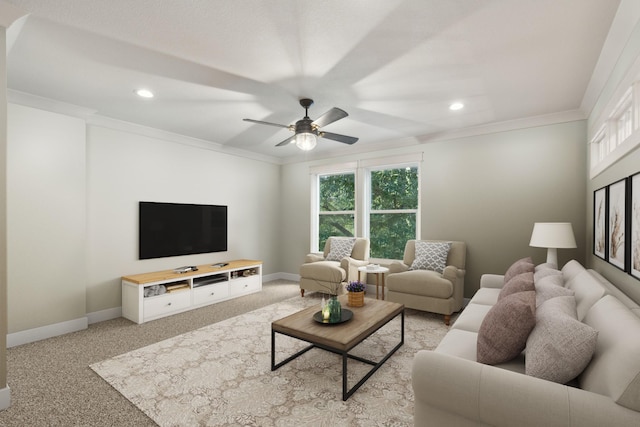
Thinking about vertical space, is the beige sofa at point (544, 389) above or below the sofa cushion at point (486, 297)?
above

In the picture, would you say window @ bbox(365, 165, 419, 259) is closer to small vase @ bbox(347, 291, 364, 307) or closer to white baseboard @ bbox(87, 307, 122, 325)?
small vase @ bbox(347, 291, 364, 307)

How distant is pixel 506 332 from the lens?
5.16ft

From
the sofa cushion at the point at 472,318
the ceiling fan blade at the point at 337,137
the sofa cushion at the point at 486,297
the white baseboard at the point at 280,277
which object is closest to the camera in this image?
the sofa cushion at the point at 472,318

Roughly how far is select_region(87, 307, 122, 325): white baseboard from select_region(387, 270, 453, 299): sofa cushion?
3.53 m

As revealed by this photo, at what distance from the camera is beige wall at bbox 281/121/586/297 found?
3.68m

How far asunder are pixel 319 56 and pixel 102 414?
A: 2908mm

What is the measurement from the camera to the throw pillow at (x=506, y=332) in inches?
61.3

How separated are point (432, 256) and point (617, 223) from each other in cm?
208

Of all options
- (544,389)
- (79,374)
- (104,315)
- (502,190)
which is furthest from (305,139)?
(104,315)

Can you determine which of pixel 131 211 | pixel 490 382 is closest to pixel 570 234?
pixel 490 382

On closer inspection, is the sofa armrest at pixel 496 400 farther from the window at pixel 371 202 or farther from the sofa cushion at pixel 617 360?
the window at pixel 371 202

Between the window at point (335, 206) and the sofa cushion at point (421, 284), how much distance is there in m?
1.76

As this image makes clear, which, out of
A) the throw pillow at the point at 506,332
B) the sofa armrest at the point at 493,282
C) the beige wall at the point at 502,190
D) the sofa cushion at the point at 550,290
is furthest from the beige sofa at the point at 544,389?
the beige wall at the point at 502,190

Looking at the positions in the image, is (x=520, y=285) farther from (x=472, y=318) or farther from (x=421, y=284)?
(x=421, y=284)
